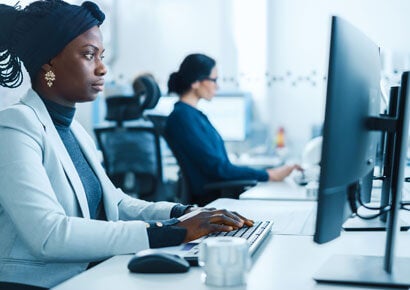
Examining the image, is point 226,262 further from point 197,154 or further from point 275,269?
point 197,154

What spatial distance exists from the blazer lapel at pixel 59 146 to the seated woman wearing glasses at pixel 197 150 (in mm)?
1488

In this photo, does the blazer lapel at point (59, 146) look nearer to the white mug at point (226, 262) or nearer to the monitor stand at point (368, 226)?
the white mug at point (226, 262)

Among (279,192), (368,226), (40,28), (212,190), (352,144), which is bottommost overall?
(212,190)

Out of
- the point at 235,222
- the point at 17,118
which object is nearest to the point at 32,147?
the point at 17,118

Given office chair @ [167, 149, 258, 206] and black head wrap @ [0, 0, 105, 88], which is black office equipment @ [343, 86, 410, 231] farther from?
office chair @ [167, 149, 258, 206]

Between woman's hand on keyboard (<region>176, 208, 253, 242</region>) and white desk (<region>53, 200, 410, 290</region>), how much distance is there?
3.7 inches

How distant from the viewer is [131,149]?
3.98 m

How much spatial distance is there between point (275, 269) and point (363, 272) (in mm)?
173

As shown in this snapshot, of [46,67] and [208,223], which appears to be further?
[46,67]

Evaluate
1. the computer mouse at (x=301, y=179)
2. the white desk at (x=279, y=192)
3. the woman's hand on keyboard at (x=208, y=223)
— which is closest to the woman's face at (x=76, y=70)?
the woman's hand on keyboard at (x=208, y=223)

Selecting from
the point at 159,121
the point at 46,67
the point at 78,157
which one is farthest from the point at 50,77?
the point at 159,121

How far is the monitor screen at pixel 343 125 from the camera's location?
996 millimetres

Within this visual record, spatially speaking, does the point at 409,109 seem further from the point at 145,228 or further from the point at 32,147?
the point at 32,147

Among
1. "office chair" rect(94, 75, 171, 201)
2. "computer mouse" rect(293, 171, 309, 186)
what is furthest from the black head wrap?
"office chair" rect(94, 75, 171, 201)
